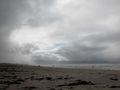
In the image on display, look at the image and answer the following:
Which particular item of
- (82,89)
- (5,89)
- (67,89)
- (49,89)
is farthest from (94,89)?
(5,89)

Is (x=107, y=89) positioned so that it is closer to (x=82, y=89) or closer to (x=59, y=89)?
(x=82, y=89)

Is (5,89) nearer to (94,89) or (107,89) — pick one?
(94,89)

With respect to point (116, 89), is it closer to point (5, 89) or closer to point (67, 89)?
point (67, 89)

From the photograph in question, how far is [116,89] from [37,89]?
10.7 metres

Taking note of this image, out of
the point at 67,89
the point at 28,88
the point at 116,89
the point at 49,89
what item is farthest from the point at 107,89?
the point at 28,88

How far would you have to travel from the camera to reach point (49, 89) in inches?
1094

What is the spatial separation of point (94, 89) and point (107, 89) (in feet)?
5.73

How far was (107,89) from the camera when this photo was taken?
27391mm

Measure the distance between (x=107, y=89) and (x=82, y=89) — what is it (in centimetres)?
332

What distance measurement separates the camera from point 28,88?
28.8 meters

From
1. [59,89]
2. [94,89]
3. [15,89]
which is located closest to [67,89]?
[59,89]

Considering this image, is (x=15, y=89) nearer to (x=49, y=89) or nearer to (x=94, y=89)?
(x=49, y=89)

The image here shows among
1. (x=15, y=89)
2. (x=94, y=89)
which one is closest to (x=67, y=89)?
(x=94, y=89)

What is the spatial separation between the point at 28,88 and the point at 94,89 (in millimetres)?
9117
